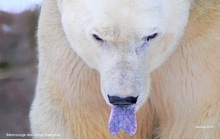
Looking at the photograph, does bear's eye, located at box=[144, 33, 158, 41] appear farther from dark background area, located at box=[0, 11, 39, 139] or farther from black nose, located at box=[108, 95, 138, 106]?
dark background area, located at box=[0, 11, 39, 139]

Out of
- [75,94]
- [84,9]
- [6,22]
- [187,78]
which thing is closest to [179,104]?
[187,78]

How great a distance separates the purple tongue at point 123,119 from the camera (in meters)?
4.45

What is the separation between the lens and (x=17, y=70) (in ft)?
25.7

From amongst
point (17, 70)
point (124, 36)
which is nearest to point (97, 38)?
point (124, 36)

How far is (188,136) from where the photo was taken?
16.4 ft

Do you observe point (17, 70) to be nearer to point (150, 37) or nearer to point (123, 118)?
point (123, 118)

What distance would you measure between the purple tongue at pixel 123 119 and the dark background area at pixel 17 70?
241 cm

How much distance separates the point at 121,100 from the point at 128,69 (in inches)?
5.4

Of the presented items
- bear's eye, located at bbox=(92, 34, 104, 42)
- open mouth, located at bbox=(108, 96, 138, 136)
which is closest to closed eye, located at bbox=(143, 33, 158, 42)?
bear's eye, located at bbox=(92, 34, 104, 42)

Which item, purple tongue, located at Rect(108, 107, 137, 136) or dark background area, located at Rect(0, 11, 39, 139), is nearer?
purple tongue, located at Rect(108, 107, 137, 136)

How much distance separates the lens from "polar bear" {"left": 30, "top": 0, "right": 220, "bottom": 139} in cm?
423

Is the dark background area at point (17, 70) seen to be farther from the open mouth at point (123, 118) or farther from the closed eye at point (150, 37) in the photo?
the closed eye at point (150, 37)

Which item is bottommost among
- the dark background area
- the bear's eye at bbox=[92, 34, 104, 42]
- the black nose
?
the dark background area

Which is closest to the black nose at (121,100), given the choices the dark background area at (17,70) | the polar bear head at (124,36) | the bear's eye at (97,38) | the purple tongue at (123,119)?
the polar bear head at (124,36)
